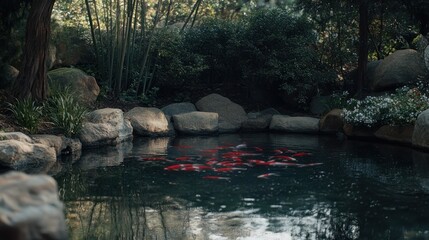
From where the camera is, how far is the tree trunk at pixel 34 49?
35.7ft

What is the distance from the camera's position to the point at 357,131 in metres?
12.5

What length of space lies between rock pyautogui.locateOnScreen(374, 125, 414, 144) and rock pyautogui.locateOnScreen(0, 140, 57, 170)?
6268mm

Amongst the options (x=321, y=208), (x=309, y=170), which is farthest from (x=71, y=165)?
(x=321, y=208)

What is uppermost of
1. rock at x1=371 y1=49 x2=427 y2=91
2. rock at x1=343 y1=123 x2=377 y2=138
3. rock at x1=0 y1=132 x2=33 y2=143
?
rock at x1=371 y1=49 x2=427 y2=91

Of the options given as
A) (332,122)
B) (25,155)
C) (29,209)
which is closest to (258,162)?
(25,155)

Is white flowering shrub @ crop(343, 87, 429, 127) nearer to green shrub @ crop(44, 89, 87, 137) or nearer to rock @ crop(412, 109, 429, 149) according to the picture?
rock @ crop(412, 109, 429, 149)

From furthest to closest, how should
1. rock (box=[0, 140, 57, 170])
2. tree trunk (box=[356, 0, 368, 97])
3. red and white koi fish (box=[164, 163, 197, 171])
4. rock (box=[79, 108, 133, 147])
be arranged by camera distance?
tree trunk (box=[356, 0, 368, 97]) < rock (box=[79, 108, 133, 147]) < red and white koi fish (box=[164, 163, 197, 171]) < rock (box=[0, 140, 57, 170])

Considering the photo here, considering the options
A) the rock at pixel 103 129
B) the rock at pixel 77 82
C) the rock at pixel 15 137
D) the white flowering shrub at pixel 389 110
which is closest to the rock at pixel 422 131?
the white flowering shrub at pixel 389 110

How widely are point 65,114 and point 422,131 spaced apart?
617 cm

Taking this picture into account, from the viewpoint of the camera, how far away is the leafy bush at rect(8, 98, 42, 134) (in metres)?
10.1

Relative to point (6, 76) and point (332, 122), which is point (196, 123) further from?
point (6, 76)

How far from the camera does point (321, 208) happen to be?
258 inches

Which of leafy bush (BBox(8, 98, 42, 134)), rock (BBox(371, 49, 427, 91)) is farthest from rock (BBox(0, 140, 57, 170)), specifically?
rock (BBox(371, 49, 427, 91))

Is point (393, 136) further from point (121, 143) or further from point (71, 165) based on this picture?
point (71, 165)
